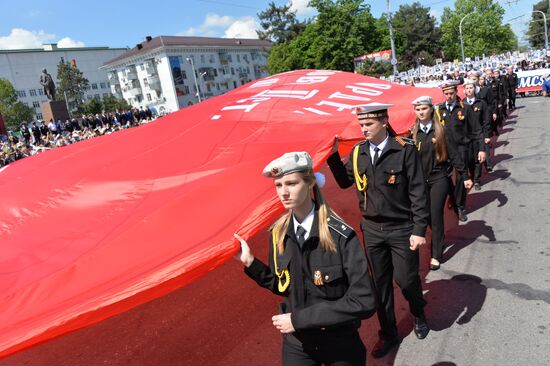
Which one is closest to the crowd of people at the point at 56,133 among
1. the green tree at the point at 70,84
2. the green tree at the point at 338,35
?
the green tree at the point at 338,35

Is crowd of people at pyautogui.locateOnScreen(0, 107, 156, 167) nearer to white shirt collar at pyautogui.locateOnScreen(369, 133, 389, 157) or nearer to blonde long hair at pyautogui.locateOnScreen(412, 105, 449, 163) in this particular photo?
blonde long hair at pyautogui.locateOnScreen(412, 105, 449, 163)

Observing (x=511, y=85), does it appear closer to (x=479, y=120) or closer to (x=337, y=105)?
(x=479, y=120)

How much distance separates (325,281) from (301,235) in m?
0.24

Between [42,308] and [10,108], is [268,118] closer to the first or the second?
[42,308]

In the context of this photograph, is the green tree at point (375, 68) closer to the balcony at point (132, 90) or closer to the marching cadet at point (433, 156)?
the marching cadet at point (433, 156)

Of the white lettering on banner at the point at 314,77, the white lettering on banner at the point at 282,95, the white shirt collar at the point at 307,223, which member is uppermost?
the white lettering on banner at the point at 314,77

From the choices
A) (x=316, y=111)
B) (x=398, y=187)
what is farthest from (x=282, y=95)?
(x=398, y=187)

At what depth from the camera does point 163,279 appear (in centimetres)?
237

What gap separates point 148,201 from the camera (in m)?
3.54

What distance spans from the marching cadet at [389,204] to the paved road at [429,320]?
631mm

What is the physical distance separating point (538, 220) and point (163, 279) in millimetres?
5329

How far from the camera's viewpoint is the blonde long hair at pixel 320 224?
1.92m

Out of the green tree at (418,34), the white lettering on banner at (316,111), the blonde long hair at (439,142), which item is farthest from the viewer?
the green tree at (418,34)

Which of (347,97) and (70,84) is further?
(70,84)
